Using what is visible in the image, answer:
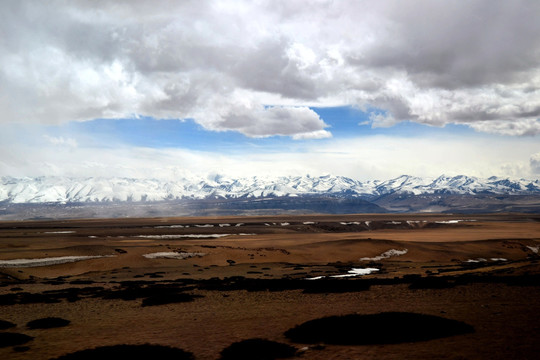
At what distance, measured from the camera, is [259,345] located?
18.5m

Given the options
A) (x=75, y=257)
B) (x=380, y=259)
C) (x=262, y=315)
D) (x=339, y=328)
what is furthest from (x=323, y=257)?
(x=339, y=328)

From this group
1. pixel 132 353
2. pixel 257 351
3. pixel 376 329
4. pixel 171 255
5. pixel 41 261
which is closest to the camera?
pixel 257 351

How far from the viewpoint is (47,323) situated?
2523cm

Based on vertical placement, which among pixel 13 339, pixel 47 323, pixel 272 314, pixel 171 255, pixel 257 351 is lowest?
pixel 171 255

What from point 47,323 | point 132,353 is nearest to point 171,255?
point 47,323

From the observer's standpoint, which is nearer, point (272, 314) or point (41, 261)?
point (272, 314)

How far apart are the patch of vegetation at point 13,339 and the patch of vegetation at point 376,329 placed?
1361 centimetres

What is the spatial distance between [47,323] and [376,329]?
64.4 ft

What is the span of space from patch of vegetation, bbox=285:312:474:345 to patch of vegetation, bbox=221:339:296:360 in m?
1.68

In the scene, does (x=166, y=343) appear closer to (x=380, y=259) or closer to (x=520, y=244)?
(x=380, y=259)

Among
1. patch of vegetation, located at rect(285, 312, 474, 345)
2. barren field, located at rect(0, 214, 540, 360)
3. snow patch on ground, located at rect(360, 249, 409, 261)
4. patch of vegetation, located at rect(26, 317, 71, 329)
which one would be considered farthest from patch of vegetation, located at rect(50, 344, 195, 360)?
snow patch on ground, located at rect(360, 249, 409, 261)

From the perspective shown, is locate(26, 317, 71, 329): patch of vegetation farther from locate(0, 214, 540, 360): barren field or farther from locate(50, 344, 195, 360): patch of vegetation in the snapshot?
locate(50, 344, 195, 360): patch of vegetation

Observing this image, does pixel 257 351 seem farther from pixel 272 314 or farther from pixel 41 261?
pixel 41 261

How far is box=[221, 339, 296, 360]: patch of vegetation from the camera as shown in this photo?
17.3 metres
